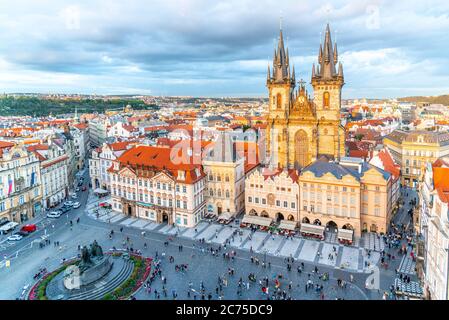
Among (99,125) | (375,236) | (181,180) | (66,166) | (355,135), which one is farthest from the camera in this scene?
(99,125)

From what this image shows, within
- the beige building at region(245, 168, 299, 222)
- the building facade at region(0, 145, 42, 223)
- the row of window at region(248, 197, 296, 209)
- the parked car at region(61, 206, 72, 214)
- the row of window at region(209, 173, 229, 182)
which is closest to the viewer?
the beige building at region(245, 168, 299, 222)

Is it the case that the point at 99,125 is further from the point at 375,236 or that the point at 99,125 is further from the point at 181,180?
the point at 375,236

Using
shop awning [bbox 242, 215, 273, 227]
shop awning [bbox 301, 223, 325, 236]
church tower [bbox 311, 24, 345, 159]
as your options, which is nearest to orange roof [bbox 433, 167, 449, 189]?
shop awning [bbox 301, 223, 325, 236]

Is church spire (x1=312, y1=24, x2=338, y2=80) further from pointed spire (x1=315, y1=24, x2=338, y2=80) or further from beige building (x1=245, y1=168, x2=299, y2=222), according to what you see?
beige building (x1=245, y1=168, x2=299, y2=222)

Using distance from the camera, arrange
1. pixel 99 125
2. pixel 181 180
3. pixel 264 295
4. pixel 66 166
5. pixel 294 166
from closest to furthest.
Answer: pixel 264 295, pixel 181 180, pixel 294 166, pixel 66 166, pixel 99 125

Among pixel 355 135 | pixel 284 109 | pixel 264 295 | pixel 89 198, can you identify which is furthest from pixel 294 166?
pixel 355 135
